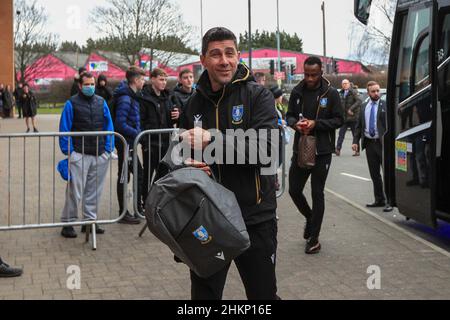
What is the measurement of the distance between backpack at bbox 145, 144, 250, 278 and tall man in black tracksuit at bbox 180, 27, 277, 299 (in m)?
0.24

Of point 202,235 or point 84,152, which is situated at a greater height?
A: point 84,152

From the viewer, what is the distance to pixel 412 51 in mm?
7668

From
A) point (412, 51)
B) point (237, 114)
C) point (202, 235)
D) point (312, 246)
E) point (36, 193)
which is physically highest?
point (412, 51)

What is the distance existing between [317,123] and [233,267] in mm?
1697

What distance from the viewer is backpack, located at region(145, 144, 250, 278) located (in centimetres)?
312

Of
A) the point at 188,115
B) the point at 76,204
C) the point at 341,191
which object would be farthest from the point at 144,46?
the point at 188,115

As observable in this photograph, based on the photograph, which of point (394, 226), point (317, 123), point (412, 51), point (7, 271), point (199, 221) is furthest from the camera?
point (394, 226)

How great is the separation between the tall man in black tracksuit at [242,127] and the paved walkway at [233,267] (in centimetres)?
187

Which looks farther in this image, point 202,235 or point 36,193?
point 36,193

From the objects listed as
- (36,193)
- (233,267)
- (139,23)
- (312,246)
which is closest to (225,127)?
(233,267)

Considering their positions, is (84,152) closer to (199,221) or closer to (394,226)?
(394,226)

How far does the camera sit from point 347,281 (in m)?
5.73

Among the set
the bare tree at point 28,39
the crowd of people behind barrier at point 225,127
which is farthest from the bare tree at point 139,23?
the crowd of people behind barrier at point 225,127
